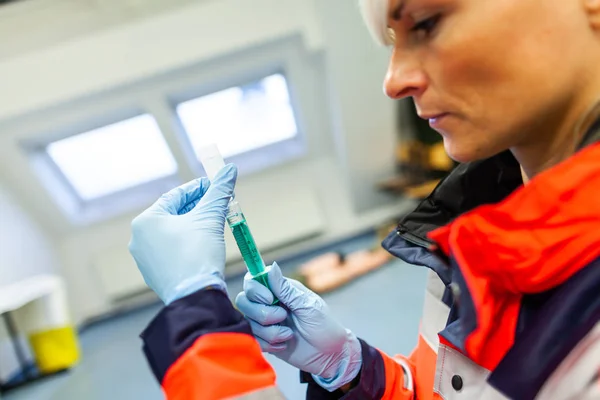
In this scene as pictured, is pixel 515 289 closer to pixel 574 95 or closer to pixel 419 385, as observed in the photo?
pixel 574 95

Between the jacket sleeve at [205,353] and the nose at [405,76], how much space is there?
392 millimetres

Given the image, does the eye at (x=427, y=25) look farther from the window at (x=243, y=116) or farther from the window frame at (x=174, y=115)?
the window at (x=243, y=116)

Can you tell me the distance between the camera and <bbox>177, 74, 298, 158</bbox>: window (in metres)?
3.00

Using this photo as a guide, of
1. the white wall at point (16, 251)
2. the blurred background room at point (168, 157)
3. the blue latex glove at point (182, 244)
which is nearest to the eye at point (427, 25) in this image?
the blue latex glove at point (182, 244)

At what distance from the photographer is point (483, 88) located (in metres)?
0.57

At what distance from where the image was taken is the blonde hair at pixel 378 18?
0.58m

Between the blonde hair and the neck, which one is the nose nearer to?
the blonde hair

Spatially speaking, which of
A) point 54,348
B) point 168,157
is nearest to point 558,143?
point 54,348

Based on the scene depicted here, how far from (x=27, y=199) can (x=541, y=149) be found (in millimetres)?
3153

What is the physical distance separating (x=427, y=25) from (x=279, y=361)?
1559mm

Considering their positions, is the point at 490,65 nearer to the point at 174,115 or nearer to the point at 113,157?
the point at 174,115

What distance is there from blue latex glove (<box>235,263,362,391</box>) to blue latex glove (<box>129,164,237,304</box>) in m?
0.13

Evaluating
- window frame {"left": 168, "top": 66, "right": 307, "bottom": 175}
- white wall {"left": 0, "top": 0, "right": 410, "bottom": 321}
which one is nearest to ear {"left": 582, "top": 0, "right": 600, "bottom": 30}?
white wall {"left": 0, "top": 0, "right": 410, "bottom": 321}

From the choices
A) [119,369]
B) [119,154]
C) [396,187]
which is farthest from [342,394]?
[119,154]
